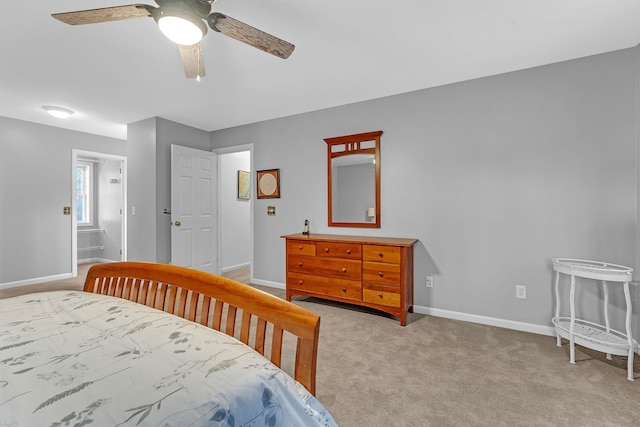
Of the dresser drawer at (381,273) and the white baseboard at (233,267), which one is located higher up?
the dresser drawer at (381,273)

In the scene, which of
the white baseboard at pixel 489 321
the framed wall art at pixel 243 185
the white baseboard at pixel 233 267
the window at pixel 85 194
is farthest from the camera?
the window at pixel 85 194

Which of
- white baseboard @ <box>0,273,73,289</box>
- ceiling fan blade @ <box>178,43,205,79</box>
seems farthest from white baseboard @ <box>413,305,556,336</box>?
white baseboard @ <box>0,273,73,289</box>

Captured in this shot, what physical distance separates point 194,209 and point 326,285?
7.99 feet

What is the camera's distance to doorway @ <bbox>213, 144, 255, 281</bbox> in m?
5.18

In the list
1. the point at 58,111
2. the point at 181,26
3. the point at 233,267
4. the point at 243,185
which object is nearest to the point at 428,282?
the point at 181,26

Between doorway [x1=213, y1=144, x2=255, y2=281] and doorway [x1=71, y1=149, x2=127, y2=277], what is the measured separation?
235 centimetres

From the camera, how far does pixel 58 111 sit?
3650 millimetres

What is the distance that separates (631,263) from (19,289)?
6872 millimetres

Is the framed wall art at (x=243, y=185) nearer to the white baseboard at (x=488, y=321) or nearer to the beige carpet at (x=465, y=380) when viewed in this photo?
the beige carpet at (x=465, y=380)

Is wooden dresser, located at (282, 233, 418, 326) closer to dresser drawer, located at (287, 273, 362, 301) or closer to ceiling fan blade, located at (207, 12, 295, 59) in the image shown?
dresser drawer, located at (287, 273, 362, 301)

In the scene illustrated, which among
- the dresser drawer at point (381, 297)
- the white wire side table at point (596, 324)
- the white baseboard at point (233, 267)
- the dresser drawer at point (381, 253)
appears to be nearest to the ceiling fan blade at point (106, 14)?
the dresser drawer at point (381, 253)

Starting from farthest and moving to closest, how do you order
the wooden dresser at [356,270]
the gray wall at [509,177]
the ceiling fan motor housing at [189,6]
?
the wooden dresser at [356,270] → the gray wall at [509,177] → the ceiling fan motor housing at [189,6]

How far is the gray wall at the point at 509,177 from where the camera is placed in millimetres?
2389

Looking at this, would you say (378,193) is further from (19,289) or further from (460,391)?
(19,289)
